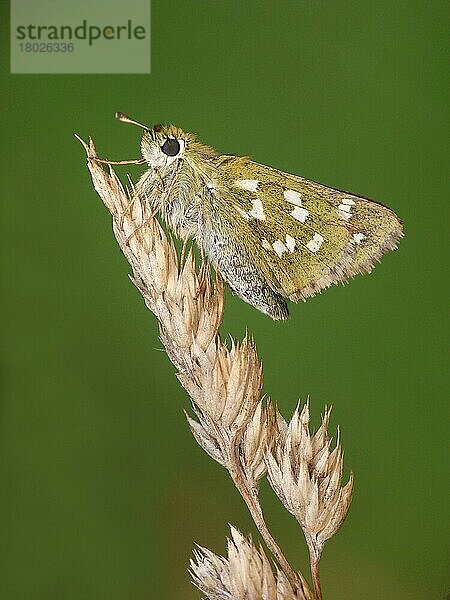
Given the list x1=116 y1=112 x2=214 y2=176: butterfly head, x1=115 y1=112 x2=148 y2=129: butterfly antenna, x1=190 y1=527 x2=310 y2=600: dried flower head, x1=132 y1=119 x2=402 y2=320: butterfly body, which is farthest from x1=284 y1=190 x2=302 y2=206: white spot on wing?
x1=190 y1=527 x2=310 y2=600: dried flower head

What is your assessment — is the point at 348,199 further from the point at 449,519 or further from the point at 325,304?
the point at 449,519

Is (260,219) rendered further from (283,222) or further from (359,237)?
(359,237)

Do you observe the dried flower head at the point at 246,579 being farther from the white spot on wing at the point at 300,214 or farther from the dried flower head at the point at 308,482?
the white spot on wing at the point at 300,214

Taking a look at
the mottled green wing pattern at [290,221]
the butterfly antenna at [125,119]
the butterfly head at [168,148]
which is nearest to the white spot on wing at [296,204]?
the mottled green wing pattern at [290,221]

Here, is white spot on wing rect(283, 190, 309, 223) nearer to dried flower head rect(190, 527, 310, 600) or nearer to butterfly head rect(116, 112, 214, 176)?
butterfly head rect(116, 112, 214, 176)

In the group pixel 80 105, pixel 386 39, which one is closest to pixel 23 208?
pixel 80 105

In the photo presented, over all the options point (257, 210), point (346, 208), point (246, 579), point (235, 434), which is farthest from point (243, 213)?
point (246, 579)
